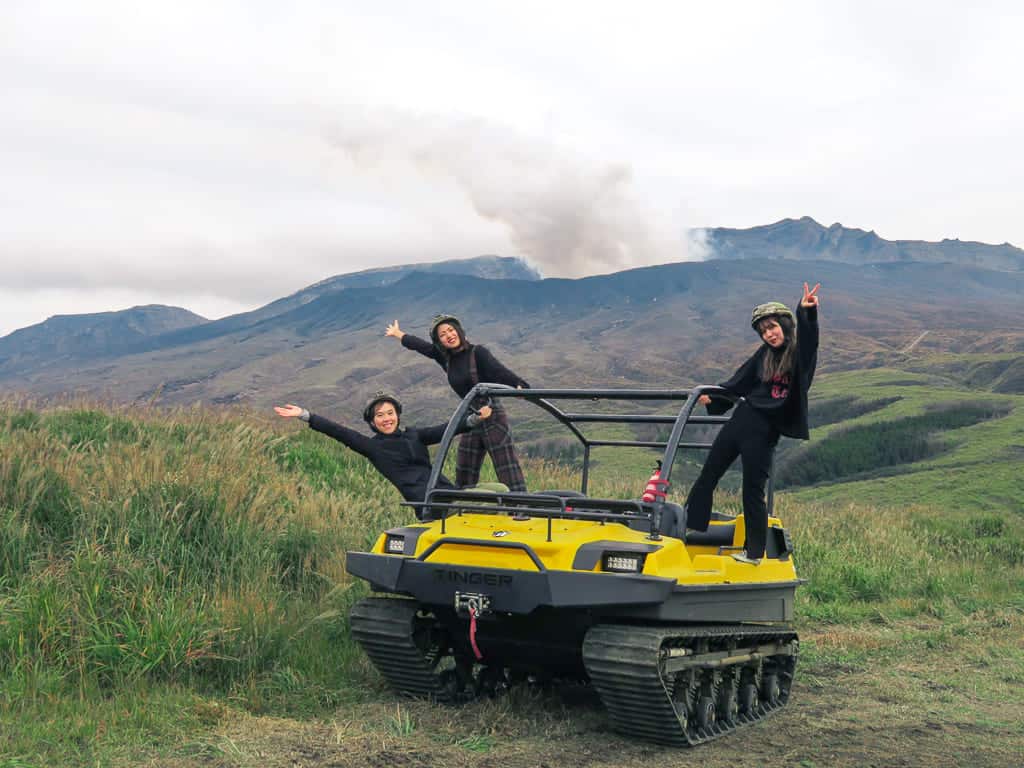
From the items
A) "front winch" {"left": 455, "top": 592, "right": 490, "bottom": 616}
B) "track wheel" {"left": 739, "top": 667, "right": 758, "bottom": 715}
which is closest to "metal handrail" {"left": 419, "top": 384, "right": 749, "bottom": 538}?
"front winch" {"left": 455, "top": 592, "right": 490, "bottom": 616}

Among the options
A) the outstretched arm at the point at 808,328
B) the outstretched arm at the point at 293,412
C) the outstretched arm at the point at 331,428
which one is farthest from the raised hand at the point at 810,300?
the outstretched arm at the point at 293,412

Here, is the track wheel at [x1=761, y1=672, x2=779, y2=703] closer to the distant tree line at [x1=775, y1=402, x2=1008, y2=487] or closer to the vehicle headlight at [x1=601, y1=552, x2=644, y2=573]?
the vehicle headlight at [x1=601, y1=552, x2=644, y2=573]

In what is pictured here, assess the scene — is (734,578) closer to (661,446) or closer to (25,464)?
(661,446)

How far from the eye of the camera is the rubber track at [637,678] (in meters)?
6.11

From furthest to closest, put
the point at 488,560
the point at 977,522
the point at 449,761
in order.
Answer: the point at 977,522 < the point at 488,560 < the point at 449,761

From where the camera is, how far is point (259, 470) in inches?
449

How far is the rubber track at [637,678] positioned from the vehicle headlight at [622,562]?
1.24 ft

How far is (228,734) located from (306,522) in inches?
156

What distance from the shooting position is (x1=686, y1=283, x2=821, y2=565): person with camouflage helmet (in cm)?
737

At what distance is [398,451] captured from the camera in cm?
871

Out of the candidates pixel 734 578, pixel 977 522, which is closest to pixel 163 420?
pixel 734 578

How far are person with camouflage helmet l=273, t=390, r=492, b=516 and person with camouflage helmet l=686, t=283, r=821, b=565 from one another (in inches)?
72.8

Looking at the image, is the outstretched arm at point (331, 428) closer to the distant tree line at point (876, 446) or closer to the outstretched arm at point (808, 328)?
the outstretched arm at point (808, 328)

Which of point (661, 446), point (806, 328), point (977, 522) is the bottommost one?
point (977, 522)
